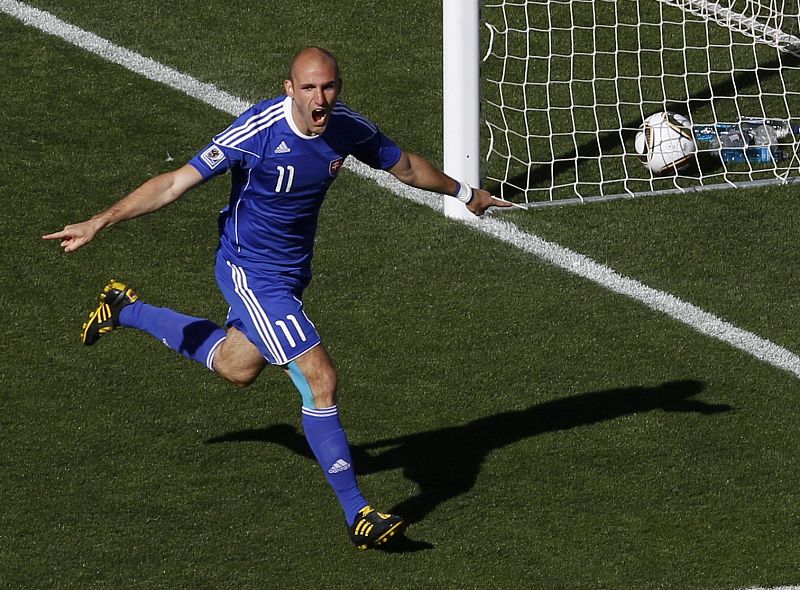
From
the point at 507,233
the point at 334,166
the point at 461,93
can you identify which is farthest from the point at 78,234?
the point at 507,233

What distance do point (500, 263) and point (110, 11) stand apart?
4026 mm

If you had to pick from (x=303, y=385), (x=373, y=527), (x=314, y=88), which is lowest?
(x=373, y=527)

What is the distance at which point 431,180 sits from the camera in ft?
25.1

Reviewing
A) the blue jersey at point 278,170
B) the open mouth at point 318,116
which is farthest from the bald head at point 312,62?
the blue jersey at point 278,170

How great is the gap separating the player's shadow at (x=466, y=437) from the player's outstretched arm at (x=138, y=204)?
1.68 m

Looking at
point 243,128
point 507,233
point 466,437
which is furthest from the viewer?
point 507,233

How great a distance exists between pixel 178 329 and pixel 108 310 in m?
0.52

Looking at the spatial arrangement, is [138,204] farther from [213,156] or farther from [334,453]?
[334,453]

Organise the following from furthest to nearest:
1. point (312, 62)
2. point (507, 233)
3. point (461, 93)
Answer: point (507, 233)
point (461, 93)
point (312, 62)

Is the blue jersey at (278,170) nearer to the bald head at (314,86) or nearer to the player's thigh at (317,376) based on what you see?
the bald head at (314,86)

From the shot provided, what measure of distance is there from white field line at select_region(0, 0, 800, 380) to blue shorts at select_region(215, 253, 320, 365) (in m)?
2.53

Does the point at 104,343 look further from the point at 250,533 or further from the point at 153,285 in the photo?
the point at 250,533

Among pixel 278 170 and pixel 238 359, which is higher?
pixel 278 170

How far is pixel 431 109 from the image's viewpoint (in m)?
10.8
